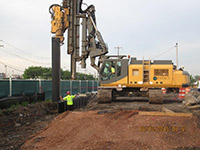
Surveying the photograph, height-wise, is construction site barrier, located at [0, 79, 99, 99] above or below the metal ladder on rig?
below

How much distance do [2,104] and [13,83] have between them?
2.05m

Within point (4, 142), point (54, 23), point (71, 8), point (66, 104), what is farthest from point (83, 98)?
point (4, 142)

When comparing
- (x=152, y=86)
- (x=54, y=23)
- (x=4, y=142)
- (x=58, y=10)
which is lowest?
(x=4, y=142)

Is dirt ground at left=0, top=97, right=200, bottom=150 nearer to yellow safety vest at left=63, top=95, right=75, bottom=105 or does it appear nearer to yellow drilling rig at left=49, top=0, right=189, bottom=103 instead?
yellow safety vest at left=63, top=95, right=75, bottom=105

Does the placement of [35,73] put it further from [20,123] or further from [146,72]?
[20,123]

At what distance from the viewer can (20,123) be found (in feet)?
27.5

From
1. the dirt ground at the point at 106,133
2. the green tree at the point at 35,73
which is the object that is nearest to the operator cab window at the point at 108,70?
the dirt ground at the point at 106,133

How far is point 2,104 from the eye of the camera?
10.1 m

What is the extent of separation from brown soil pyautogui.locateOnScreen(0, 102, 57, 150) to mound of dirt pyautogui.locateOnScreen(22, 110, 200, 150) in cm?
57

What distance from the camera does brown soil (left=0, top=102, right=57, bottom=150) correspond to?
5.90m

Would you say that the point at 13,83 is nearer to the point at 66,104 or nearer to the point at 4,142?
the point at 66,104

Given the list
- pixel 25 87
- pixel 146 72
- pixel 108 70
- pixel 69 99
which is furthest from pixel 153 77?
pixel 25 87

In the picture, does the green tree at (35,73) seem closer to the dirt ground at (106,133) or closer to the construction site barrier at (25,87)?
the construction site barrier at (25,87)

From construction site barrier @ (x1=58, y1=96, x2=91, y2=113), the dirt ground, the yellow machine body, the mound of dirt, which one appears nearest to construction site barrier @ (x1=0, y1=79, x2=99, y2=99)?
the dirt ground
